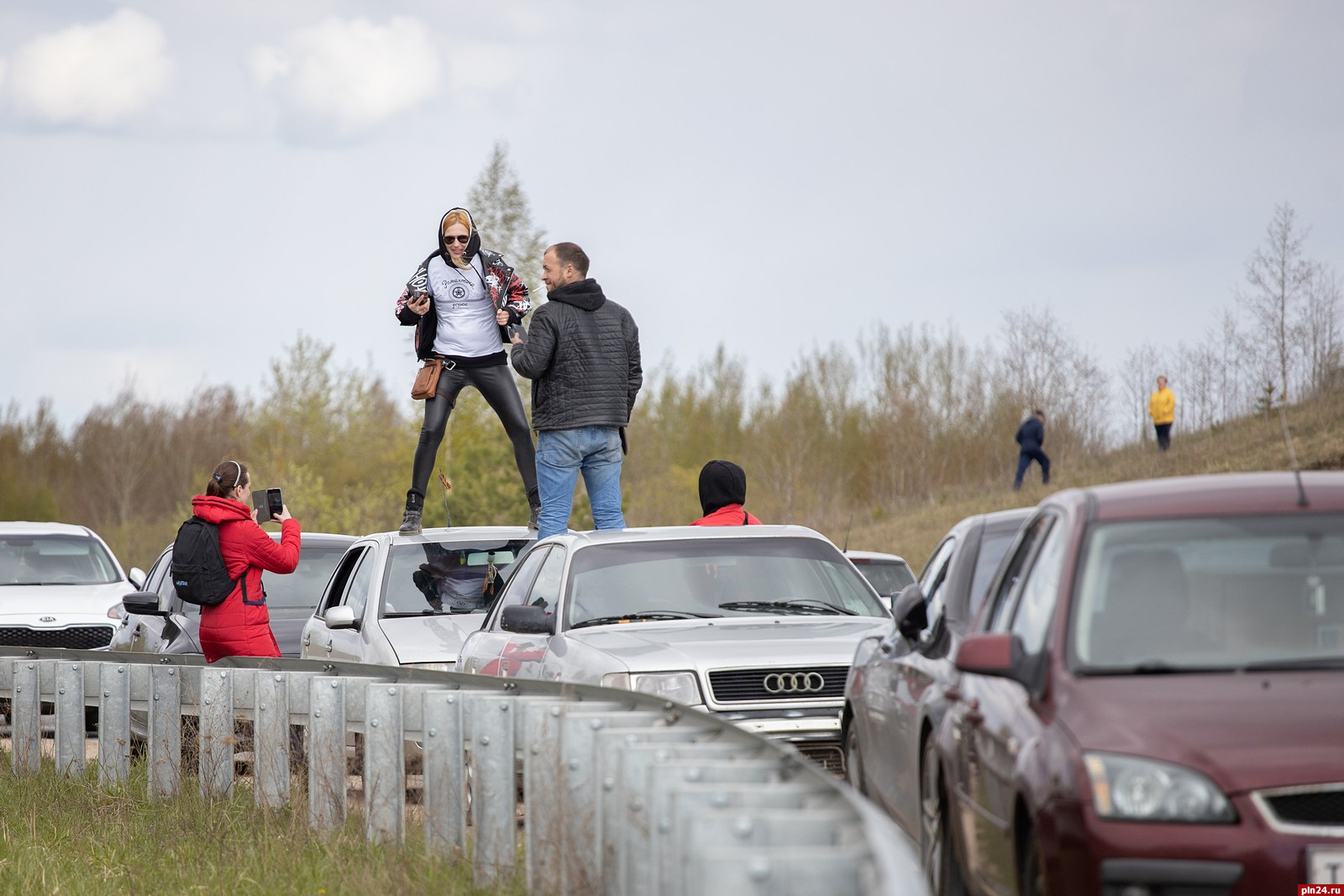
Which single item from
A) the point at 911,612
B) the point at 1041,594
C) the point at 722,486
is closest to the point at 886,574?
the point at 722,486

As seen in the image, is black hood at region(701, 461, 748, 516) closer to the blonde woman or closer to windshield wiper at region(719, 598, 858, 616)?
windshield wiper at region(719, 598, 858, 616)

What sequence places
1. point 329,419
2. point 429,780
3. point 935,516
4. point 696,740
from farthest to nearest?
point 329,419 → point 935,516 → point 429,780 → point 696,740

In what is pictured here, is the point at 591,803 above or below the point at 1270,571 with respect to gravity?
below

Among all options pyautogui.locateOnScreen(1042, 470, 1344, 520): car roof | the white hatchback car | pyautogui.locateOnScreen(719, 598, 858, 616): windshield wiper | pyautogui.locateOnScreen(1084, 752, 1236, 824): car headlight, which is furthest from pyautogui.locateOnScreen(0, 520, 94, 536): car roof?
pyautogui.locateOnScreen(1084, 752, 1236, 824): car headlight

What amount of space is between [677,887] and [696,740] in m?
1.12

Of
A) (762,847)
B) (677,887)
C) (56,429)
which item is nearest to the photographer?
(762,847)

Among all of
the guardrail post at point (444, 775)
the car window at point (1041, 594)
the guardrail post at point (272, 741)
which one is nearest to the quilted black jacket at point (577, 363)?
the guardrail post at point (272, 741)

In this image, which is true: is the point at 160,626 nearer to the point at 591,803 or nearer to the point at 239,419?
the point at 591,803

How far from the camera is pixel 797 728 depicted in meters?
8.30

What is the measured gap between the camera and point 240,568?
11172mm

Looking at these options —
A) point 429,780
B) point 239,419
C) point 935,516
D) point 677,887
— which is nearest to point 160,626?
point 429,780

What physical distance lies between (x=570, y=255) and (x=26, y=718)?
472 cm

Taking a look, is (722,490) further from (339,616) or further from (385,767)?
(385,767)

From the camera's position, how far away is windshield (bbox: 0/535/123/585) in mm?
18062
